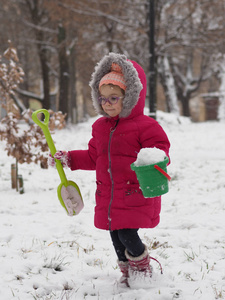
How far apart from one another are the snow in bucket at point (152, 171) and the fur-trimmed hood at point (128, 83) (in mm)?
487

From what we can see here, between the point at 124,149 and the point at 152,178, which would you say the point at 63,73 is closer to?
the point at 124,149

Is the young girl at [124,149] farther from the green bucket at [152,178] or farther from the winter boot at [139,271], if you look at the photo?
the green bucket at [152,178]

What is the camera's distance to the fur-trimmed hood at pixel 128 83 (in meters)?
2.48

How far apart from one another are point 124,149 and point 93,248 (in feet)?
4.76

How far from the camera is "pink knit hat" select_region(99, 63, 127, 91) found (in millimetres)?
2532

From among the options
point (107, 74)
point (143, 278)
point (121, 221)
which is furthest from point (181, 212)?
point (107, 74)

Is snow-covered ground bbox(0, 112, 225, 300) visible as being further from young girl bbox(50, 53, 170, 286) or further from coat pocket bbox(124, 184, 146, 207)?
coat pocket bbox(124, 184, 146, 207)

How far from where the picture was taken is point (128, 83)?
2502 mm

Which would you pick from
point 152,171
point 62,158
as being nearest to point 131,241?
point 152,171

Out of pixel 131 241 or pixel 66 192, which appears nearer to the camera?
pixel 131 241

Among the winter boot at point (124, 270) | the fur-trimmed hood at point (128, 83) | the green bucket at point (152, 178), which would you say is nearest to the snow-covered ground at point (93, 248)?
the winter boot at point (124, 270)

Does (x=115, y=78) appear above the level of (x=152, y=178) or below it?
above

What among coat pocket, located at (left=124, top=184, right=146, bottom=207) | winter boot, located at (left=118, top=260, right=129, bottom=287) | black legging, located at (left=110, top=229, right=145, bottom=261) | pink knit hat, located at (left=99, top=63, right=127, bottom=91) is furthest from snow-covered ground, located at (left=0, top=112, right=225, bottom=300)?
pink knit hat, located at (left=99, top=63, right=127, bottom=91)

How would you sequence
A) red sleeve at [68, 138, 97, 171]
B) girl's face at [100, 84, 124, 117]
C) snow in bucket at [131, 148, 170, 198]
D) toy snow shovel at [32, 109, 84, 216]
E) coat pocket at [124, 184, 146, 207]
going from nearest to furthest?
snow in bucket at [131, 148, 170, 198] < coat pocket at [124, 184, 146, 207] < girl's face at [100, 84, 124, 117] < toy snow shovel at [32, 109, 84, 216] < red sleeve at [68, 138, 97, 171]
